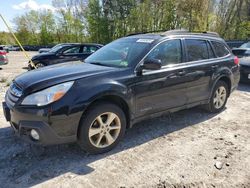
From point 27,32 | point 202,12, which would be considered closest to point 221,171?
point 202,12

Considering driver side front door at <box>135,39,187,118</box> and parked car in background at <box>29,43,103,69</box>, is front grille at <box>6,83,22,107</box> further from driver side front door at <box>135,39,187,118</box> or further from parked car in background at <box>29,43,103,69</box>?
parked car in background at <box>29,43,103,69</box>

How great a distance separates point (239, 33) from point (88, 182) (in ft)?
89.2

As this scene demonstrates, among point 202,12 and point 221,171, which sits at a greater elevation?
point 202,12

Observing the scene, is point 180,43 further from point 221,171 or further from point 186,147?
point 221,171

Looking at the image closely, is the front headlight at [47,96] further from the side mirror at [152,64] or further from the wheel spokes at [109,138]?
the side mirror at [152,64]

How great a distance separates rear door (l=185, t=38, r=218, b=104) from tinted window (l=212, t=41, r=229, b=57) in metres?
0.18

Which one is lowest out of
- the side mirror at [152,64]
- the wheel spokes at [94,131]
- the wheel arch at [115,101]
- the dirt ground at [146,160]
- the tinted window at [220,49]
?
the dirt ground at [146,160]

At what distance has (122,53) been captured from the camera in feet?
13.7

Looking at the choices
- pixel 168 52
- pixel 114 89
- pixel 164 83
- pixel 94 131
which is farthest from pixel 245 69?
pixel 94 131

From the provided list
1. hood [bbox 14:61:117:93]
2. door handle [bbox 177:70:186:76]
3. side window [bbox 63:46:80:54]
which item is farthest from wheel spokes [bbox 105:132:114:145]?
side window [bbox 63:46:80:54]

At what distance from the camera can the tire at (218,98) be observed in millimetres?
5211

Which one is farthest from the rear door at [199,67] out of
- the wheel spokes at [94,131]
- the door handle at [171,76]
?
the wheel spokes at [94,131]

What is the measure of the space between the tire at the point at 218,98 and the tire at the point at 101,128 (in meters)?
2.38

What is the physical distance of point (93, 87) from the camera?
10.7 ft
